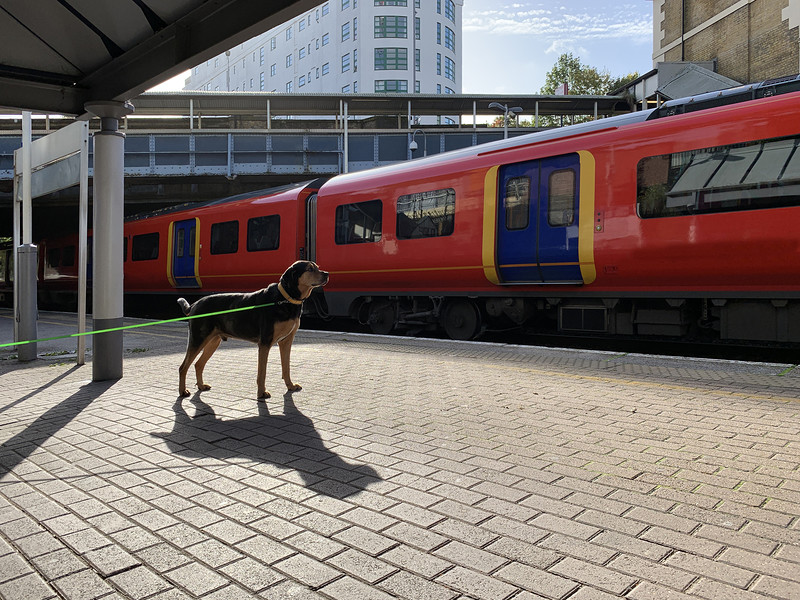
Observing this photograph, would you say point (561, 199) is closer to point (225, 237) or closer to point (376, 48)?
point (225, 237)

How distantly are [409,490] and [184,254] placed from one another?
15.5m

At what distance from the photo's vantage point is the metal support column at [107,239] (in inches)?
259

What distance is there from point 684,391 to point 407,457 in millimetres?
3075

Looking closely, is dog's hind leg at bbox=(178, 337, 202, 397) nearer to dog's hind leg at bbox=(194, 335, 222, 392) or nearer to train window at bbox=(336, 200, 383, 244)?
dog's hind leg at bbox=(194, 335, 222, 392)

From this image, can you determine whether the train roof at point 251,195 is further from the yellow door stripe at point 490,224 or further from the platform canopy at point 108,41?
the platform canopy at point 108,41

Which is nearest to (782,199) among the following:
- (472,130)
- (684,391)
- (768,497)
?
(684,391)

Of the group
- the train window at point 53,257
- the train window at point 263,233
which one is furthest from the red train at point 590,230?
the train window at point 53,257

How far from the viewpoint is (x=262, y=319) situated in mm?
5461

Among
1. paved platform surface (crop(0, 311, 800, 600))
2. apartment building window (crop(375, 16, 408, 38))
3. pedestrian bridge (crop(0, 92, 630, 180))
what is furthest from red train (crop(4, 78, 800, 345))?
apartment building window (crop(375, 16, 408, 38))

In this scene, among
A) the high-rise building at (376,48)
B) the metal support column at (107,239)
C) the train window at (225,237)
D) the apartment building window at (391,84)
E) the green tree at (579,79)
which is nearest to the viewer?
the metal support column at (107,239)

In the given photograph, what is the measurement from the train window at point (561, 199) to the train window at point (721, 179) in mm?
1023

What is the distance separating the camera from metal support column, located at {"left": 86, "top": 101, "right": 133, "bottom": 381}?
6578 mm

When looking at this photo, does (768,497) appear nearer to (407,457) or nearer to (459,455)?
(459,455)

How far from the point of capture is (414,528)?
2775 mm
